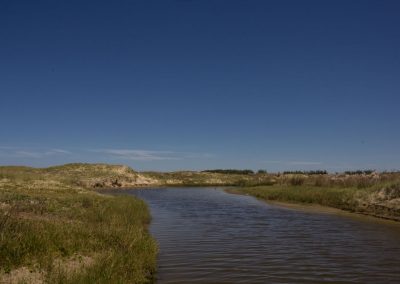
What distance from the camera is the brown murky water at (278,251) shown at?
13156mm

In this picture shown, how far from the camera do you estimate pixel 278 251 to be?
679 inches

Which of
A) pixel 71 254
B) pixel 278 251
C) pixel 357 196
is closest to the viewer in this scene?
pixel 71 254

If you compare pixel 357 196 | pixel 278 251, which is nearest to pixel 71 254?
pixel 278 251

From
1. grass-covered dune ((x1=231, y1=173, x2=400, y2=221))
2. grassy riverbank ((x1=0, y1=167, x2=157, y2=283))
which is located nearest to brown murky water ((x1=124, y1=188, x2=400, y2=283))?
grassy riverbank ((x1=0, y1=167, x2=157, y2=283))

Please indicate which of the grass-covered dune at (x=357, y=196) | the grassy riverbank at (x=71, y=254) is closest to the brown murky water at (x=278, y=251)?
the grassy riverbank at (x=71, y=254)

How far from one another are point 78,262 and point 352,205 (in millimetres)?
27997

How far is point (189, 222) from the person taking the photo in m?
27.4

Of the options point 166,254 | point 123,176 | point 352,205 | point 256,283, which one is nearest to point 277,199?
point 352,205

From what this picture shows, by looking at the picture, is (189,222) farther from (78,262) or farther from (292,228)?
(78,262)

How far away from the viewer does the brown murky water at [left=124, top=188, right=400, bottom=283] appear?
43.2 ft

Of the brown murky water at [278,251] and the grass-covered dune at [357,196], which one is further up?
the grass-covered dune at [357,196]

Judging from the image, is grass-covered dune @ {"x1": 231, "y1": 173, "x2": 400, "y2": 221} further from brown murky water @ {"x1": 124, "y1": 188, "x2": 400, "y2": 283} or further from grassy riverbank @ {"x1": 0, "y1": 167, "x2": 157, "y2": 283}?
grassy riverbank @ {"x1": 0, "y1": 167, "x2": 157, "y2": 283}

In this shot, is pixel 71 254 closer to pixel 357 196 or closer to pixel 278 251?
pixel 278 251

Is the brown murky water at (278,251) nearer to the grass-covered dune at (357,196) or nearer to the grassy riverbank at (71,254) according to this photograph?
the grassy riverbank at (71,254)
